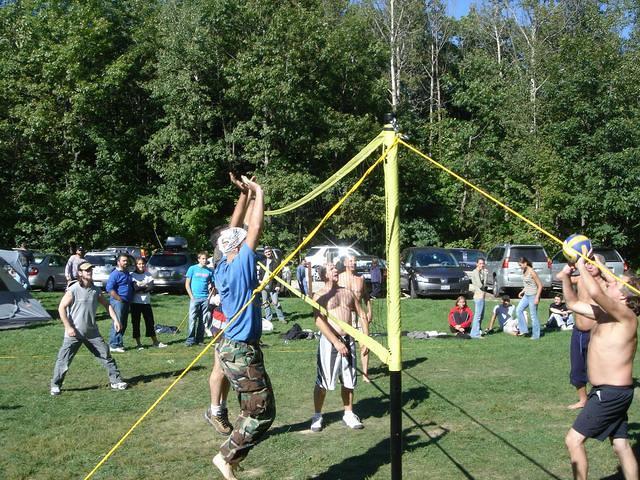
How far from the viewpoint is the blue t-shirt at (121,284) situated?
43.7 feet

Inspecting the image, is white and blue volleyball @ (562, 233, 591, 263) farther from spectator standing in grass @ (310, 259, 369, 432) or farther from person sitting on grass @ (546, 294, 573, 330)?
person sitting on grass @ (546, 294, 573, 330)

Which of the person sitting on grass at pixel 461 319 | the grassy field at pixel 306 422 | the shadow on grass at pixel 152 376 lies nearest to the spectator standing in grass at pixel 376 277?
the person sitting on grass at pixel 461 319

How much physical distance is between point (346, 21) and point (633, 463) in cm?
3282

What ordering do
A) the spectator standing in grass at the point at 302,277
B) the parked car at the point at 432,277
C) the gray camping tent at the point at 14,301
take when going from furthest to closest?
the parked car at the point at 432,277, the spectator standing in grass at the point at 302,277, the gray camping tent at the point at 14,301

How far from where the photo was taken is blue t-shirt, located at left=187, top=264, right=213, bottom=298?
13.8 metres

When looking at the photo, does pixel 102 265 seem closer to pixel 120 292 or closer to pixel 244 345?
pixel 120 292

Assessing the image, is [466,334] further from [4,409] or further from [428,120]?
[428,120]

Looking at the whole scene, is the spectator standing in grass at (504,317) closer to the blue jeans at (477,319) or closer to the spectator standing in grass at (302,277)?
the blue jeans at (477,319)

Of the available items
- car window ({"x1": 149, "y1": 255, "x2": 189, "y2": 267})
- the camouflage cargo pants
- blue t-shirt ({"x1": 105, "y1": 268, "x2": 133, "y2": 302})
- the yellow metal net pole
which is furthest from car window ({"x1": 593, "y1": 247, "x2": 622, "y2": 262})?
the yellow metal net pole

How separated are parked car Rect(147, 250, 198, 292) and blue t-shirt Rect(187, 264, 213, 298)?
40.6 ft

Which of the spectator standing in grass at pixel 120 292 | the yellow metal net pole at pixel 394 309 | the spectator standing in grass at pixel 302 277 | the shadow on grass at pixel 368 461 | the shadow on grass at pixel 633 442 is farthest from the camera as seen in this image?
the spectator standing in grass at pixel 302 277

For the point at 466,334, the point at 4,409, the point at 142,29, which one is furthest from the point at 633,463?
the point at 142,29

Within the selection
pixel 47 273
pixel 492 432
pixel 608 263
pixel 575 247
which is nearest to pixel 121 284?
pixel 492 432

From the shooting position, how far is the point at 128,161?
35969 millimetres
